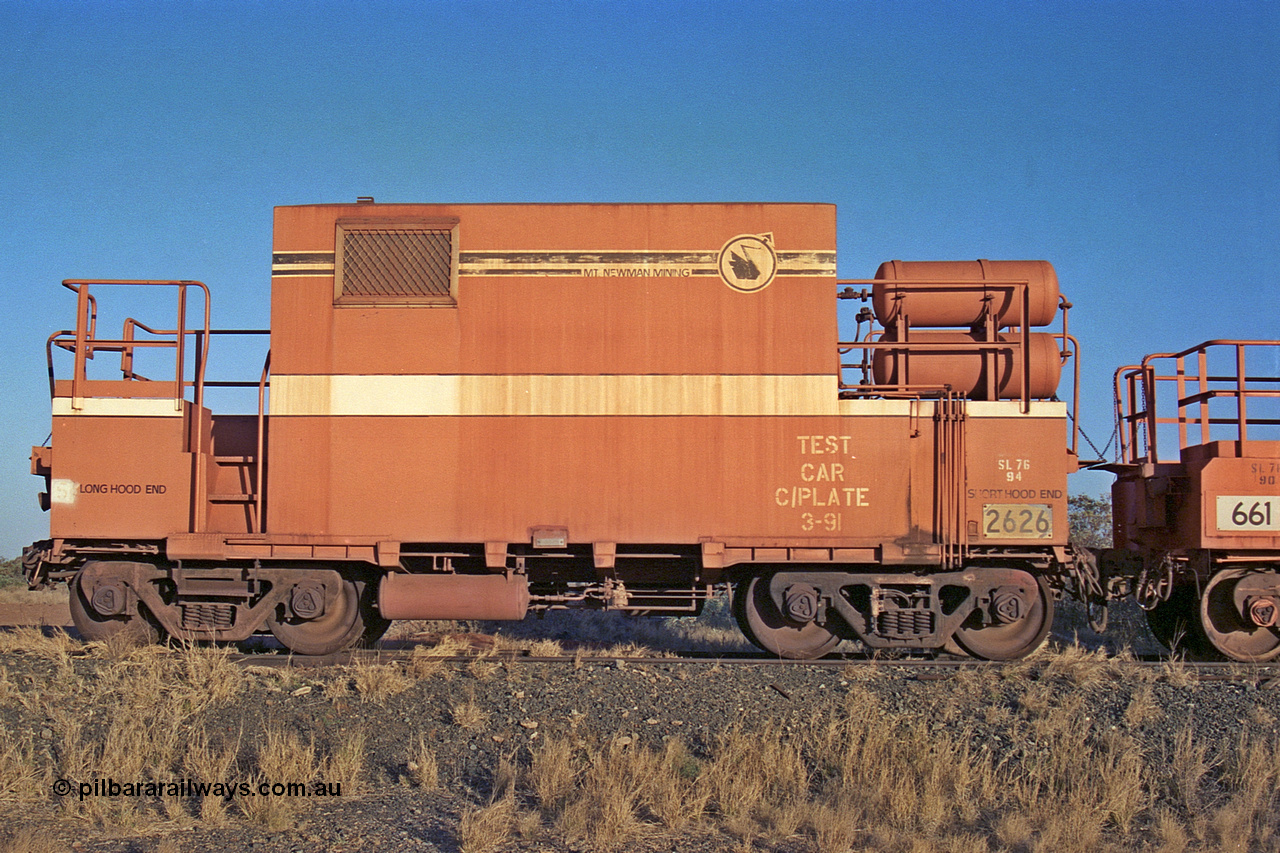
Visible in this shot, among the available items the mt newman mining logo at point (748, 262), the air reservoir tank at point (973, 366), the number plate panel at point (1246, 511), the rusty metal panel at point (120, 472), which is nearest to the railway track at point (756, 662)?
the number plate panel at point (1246, 511)

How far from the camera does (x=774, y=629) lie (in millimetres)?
9516

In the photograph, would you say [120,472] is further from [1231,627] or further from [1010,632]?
[1231,627]

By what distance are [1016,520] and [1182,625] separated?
2.80 metres

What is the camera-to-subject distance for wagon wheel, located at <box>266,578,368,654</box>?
9438 mm

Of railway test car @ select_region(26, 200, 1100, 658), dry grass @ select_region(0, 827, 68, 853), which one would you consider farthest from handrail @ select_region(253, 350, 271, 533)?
dry grass @ select_region(0, 827, 68, 853)

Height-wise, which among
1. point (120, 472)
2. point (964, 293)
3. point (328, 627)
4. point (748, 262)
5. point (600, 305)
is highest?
point (748, 262)

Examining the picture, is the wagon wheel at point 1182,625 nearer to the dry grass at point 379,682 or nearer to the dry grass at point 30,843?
the dry grass at point 379,682

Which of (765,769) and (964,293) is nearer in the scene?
(765,769)

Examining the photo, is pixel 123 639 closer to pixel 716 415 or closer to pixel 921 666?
pixel 716 415

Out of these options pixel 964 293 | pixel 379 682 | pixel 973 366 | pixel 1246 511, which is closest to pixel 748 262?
pixel 964 293

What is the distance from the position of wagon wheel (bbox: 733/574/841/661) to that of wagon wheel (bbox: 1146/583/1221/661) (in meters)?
3.71

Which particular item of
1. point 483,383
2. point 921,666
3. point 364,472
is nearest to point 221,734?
point 364,472

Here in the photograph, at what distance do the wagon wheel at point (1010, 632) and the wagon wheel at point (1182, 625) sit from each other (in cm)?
155

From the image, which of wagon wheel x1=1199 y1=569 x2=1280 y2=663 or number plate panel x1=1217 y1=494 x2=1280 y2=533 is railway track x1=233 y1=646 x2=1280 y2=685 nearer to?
wagon wheel x1=1199 y1=569 x2=1280 y2=663
